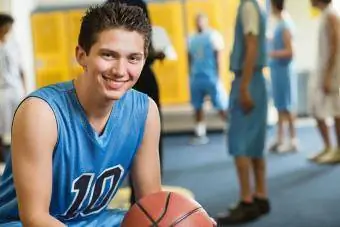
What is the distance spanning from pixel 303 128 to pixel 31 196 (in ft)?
17.1

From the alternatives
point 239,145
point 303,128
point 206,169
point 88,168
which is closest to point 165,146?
point 206,169

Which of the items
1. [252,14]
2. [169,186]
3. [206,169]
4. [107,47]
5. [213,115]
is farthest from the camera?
[213,115]

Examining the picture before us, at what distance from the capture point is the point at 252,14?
3209mm

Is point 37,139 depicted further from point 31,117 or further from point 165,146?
point 165,146

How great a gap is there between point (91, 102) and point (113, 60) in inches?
6.8

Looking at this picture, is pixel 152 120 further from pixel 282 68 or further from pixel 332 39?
pixel 282 68

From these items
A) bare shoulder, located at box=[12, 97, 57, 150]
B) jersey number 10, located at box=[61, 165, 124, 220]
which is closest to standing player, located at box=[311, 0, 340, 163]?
jersey number 10, located at box=[61, 165, 124, 220]

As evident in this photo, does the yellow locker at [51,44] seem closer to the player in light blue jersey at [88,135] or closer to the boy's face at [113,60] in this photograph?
the player in light blue jersey at [88,135]

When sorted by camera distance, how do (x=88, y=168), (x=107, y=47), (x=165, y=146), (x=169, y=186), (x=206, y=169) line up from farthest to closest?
1. (x=165, y=146)
2. (x=206, y=169)
3. (x=169, y=186)
4. (x=88, y=168)
5. (x=107, y=47)

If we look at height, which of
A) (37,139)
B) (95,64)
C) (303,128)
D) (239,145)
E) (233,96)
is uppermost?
(95,64)

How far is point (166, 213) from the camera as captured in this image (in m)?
1.65

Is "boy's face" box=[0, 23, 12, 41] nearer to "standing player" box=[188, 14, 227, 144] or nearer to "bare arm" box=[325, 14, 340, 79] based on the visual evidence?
"standing player" box=[188, 14, 227, 144]

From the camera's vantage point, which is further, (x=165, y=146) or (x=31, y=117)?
(x=165, y=146)

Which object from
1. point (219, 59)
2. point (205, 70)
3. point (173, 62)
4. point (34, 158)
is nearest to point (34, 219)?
point (34, 158)
